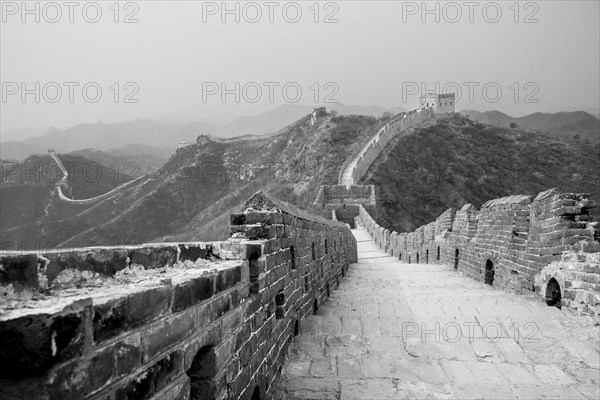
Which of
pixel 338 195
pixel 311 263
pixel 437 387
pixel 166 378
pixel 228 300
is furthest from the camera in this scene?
pixel 338 195

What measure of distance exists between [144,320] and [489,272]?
9.49m

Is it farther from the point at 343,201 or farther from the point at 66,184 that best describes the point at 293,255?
the point at 66,184

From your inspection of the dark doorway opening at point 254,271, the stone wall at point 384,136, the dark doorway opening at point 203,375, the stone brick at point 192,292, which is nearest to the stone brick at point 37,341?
the stone brick at point 192,292

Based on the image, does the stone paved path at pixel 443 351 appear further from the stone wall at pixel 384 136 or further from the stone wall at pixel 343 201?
the stone wall at pixel 384 136

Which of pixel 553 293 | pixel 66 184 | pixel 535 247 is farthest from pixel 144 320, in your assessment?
pixel 66 184

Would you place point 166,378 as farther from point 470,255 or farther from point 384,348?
point 470,255

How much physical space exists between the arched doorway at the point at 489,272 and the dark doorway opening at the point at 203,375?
28.4ft

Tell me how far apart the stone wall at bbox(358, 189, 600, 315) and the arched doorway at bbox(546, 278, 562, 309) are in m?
0.03

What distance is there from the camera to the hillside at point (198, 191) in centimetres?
5594

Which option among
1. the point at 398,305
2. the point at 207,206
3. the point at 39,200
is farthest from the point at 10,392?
the point at 39,200

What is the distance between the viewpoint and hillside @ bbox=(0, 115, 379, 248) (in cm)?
5594

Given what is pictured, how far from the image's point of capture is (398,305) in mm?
7719

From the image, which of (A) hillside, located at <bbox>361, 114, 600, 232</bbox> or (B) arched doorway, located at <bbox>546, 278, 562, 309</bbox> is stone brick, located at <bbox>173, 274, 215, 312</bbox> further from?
(A) hillside, located at <bbox>361, 114, 600, 232</bbox>

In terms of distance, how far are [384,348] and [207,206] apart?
6502 centimetres
